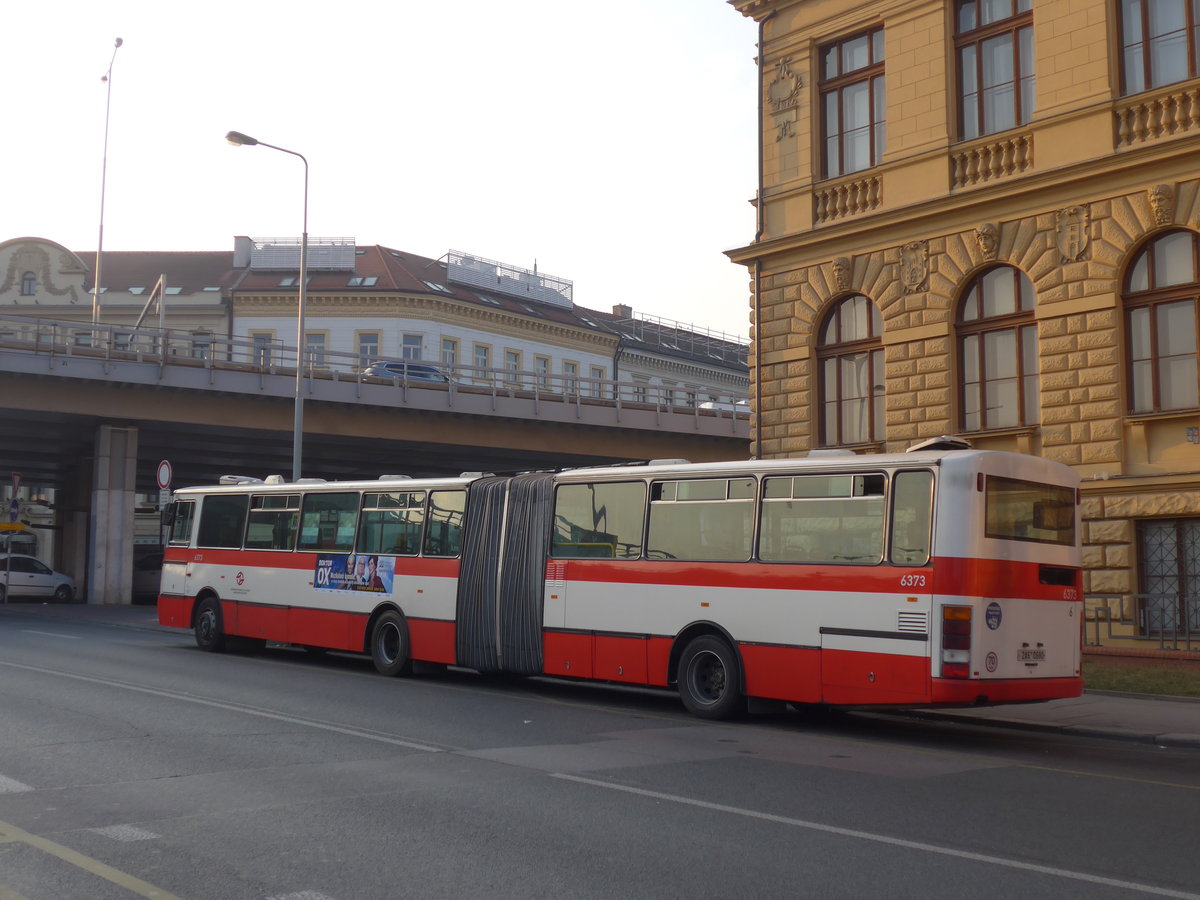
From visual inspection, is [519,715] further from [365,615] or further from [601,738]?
[365,615]

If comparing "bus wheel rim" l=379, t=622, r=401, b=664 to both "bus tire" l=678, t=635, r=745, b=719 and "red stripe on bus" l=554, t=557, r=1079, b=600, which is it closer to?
"red stripe on bus" l=554, t=557, r=1079, b=600

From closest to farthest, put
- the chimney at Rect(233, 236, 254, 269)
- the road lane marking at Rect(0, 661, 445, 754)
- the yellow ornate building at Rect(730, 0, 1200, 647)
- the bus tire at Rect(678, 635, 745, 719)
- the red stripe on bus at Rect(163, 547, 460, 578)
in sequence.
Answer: the road lane marking at Rect(0, 661, 445, 754) → the bus tire at Rect(678, 635, 745, 719) → the red stripe on bus at Rect(163, 547, 460, 578) → the yellow ornate building at Rect(730, 0, 1200, 647) → the chimney at Rect(233, 236, 254, 269)

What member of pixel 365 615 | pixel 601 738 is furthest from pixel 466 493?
pixel 601 738

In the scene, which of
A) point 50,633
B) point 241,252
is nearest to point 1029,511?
point 50,633

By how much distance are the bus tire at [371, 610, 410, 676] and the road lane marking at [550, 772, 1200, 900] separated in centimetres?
888

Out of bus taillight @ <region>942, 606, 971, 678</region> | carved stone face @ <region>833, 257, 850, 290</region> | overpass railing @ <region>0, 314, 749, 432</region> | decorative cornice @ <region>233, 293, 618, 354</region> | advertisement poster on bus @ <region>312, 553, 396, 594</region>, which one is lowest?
bus taillight @ <region>942, 606, 971, 678</region>


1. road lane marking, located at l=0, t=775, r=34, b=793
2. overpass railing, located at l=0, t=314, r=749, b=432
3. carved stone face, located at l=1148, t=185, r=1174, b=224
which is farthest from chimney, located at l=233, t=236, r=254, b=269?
road lane marking, located at l=0, t=775, r=34, b=793

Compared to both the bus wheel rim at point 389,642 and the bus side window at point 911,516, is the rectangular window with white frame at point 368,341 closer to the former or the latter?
the bus wheel rim at point 389,642

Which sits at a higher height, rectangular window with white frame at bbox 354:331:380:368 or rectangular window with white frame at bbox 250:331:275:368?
rectangular window with white frame at bbox 354:331:380:368

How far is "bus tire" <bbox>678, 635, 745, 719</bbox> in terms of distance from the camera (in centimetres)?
1387

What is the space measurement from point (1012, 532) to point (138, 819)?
337 inches

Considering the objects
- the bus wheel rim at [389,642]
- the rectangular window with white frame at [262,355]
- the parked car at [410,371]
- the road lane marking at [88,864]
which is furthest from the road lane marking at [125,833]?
the parked car at [410,371]

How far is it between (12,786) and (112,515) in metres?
34.3

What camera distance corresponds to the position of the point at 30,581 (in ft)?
141
